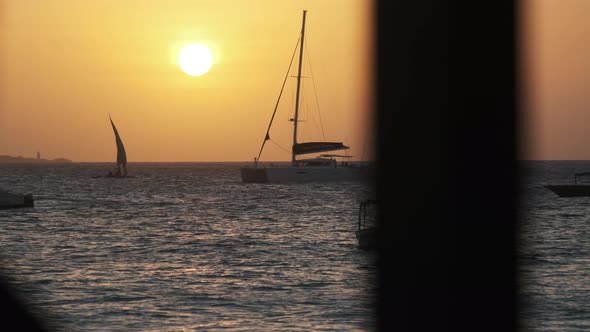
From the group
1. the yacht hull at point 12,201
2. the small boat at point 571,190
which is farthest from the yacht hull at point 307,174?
the yacht hull at point 12,201

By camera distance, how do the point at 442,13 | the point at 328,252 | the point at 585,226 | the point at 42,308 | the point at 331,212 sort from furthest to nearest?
the point at 442,13
the point at 331,212
the point at 585,226
the point at 328,252
the point at 42,308

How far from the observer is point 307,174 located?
484 feet

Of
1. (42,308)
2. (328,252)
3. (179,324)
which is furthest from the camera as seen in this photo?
(328,252)

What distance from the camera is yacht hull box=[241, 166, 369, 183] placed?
14738cm

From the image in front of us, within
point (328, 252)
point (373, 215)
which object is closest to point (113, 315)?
point (328, 252)

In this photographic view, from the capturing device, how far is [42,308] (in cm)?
2723

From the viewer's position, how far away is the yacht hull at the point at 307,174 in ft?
484

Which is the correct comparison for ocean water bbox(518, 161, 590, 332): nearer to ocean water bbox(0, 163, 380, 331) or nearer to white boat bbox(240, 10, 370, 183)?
ocean water bbox(0, 163, 380, 331)

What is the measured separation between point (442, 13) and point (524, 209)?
21.0 metres

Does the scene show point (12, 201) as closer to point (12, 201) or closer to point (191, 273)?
point (12, 201)

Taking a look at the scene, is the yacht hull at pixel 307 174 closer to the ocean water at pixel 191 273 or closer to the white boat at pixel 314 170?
the white boat at pixel 314 170

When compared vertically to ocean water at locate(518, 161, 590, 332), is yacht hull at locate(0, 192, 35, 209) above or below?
above

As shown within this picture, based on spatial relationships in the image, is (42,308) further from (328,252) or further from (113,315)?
(328,252)

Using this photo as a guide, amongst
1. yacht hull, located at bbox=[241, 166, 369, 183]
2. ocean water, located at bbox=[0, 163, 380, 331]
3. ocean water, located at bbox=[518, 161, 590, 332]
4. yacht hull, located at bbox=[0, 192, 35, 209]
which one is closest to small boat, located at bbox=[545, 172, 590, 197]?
ocean water, located at bbox=[518, 161, 590, 332]
